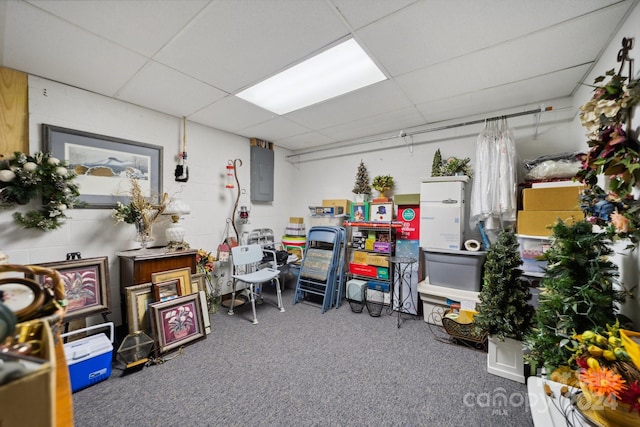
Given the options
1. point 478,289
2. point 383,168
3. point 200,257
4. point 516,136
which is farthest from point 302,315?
point 516,136

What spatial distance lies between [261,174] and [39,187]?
242 centimetres

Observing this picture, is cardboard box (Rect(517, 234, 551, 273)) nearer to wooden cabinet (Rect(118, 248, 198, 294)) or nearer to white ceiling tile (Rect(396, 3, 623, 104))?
white ceiling tile (Rect(396, 3, 623, 104))

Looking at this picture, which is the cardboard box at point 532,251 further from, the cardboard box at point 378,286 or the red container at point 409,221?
the cardboard box at point 378,286

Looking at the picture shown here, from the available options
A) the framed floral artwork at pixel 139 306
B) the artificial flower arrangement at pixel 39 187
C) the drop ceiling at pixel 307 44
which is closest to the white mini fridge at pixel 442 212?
the drop ceiling at pixel 307 44

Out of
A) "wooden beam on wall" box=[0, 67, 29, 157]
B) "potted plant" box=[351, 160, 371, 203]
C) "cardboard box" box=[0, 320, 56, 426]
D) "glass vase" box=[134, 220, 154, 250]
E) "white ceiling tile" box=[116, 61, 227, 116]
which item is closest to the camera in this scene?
"cardboard box" box=[0, 320, 56, 426]

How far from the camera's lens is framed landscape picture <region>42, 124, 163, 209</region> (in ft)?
7.38

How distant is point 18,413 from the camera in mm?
380

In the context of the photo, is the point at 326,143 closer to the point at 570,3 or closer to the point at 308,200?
the point at 308,200

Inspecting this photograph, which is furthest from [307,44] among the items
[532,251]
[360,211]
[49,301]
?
[532,251]

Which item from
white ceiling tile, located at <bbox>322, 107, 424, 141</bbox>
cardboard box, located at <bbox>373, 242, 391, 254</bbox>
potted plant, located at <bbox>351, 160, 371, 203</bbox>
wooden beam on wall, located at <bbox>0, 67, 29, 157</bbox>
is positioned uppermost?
white ceiling tile, located at <bbox>322, 107, 424, 141</bbox>

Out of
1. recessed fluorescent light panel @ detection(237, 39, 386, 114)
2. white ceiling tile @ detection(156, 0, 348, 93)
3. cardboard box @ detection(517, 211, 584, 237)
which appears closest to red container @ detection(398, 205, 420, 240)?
cardboard box @ detection(517, 211, 584, 237)

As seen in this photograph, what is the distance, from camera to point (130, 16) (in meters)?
1.47

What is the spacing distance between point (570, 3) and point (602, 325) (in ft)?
5.55

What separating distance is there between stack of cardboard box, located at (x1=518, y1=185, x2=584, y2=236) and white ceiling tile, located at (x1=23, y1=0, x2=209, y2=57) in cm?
283
